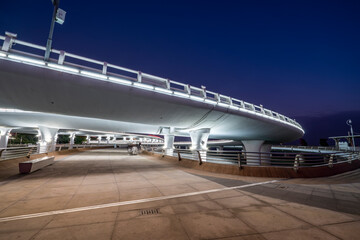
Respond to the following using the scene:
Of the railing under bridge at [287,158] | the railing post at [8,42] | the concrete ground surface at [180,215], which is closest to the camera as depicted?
the concrete ground surface at [180,215]

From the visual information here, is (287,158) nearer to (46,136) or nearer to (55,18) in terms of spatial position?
(55,18)

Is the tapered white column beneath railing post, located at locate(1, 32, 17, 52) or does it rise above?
beneath

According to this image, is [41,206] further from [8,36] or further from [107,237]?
[8,36]

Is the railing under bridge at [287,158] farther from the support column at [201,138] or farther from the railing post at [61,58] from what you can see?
the railing post at [61,58]

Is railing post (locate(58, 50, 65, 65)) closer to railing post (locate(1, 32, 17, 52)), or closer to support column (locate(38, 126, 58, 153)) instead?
railing post (locate(1, 32, 17, 52))

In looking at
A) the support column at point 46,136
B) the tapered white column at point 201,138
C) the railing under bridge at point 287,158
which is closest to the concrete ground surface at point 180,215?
the railing under bridge at point 287,158

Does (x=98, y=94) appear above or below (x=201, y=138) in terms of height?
above

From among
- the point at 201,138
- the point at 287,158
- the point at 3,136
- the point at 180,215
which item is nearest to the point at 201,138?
the point at 201,138

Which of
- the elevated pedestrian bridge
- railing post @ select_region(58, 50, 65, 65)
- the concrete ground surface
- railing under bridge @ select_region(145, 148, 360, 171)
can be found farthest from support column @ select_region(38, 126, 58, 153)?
the concrete ground surface

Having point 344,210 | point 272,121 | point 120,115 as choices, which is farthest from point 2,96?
point 272,121

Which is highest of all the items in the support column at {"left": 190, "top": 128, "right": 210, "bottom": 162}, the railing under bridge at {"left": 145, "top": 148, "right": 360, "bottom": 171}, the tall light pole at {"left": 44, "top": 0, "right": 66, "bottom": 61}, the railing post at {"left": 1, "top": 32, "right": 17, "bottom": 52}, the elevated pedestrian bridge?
the tall light pole at {"left": 44, "top": 0, "right": 66, "bottom": 61}

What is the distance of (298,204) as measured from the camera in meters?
4.42

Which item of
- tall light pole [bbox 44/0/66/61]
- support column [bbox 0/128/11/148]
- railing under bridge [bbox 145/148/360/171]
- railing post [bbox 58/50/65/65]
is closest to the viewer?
railing under bridge [bbox 145/148/360/171]

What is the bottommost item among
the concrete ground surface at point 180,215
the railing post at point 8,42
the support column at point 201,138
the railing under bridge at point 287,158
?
the concrete ground surface at point 180,215
